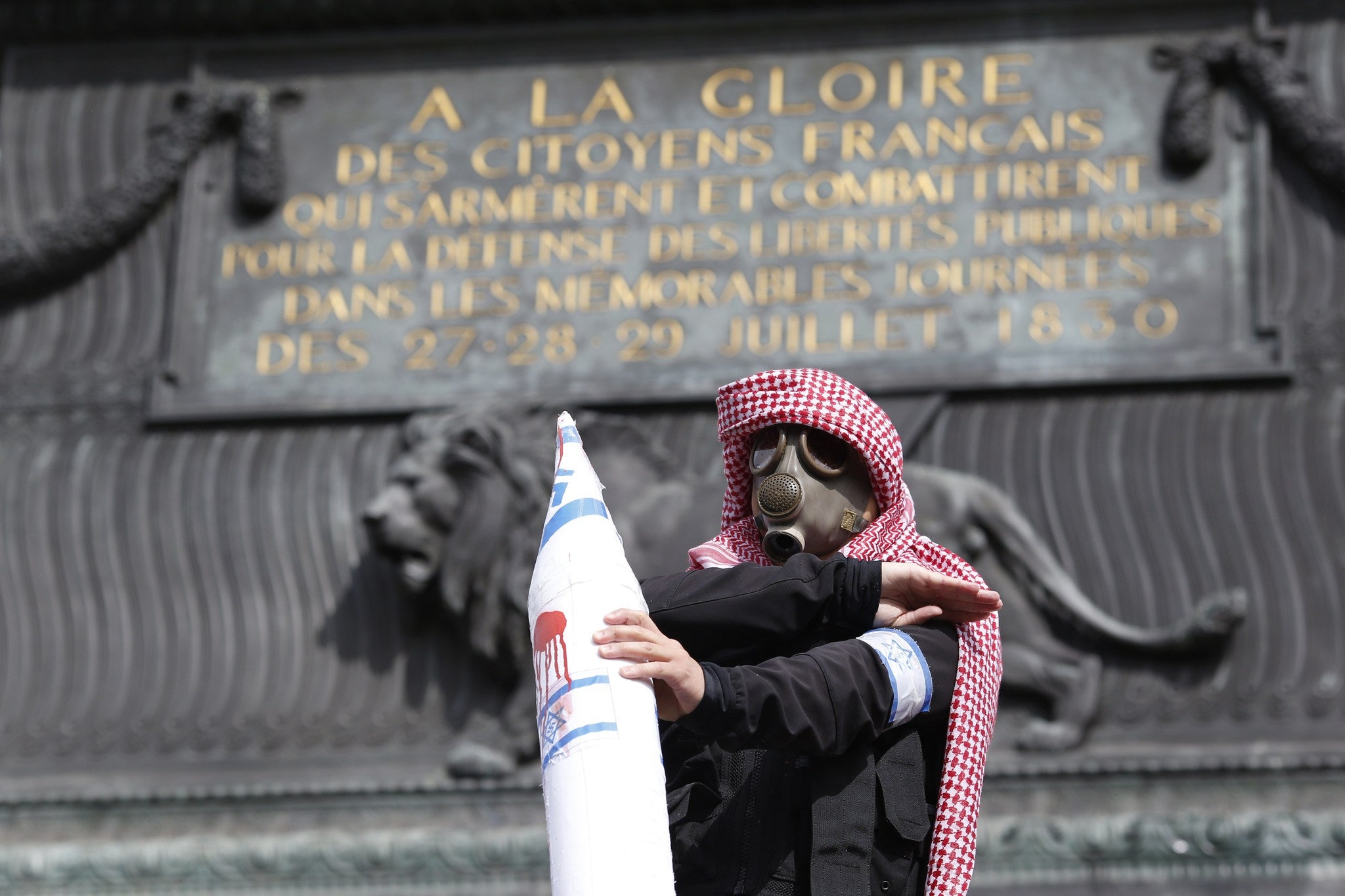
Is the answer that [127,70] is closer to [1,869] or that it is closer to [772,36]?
[772,36]

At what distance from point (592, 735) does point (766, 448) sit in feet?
2.90

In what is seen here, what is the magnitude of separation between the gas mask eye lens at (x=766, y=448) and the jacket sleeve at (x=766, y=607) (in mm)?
309

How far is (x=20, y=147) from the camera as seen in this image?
9266mm

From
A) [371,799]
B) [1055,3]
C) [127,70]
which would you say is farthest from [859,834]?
[127,70]

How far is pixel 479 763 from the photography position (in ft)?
25.5

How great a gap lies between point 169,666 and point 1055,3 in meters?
4.06

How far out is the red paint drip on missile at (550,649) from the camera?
351 centimetres

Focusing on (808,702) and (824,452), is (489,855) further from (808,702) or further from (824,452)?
(808,702)

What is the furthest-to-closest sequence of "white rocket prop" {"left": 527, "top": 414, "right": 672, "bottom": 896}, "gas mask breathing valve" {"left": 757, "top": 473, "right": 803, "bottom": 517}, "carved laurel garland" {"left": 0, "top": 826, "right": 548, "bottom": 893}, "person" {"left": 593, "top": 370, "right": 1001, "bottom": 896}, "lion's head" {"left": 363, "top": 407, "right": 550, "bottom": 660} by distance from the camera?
"lion's head" {"left": 363, "top": 407, "right": 550, "bottom": 660} → "carved laurel garland" {"left": 0, "top": 826, "right": 548, "bottom": 893} → "gas mask breathing valve" {"left": 757, "top": 473, "right": 803, "bottom": 517} → "person" {"left": 593, "top": 370, "right": 1001, "bottom": 896} → "white rocket prop" {"left": 527, "top": 414, "right": 672, "bottom": 896}

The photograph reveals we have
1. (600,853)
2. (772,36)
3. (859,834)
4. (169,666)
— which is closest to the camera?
(600,853)

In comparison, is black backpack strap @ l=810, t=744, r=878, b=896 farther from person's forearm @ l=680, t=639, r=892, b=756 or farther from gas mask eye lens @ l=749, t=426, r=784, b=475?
gas mask eye lens @ l=749, t=426, r=784, b=475

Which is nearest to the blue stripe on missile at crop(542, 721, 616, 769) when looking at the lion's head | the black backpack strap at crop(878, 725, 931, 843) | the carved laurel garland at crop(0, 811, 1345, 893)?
the black backpack strap at crop(878, 725, 931, 843)

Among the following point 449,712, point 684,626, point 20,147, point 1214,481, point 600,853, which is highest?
point 20,147

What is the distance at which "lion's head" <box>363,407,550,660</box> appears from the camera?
796 centimetres
